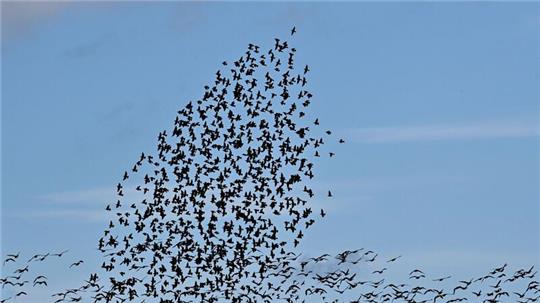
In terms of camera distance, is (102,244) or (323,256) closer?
(323,256)

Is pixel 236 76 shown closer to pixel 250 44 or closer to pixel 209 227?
pixel 250 44

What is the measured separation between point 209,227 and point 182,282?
2.75 m

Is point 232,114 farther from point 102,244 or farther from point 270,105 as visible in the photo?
point 102,244

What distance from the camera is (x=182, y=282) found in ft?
131

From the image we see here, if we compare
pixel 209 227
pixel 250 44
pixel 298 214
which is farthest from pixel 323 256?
pixel 250 44

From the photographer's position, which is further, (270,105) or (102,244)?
(270,105)

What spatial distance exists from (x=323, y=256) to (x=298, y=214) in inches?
177

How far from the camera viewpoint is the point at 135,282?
40.0 metres

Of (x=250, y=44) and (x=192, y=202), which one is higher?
(x=250, y=44)

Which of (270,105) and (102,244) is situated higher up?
(270,105)

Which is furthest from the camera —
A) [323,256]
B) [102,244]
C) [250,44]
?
[250,44]

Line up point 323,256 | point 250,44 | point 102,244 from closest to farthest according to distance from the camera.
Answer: point 323,256, point 102,244, point 250,44

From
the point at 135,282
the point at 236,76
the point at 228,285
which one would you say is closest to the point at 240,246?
the point at 228,285

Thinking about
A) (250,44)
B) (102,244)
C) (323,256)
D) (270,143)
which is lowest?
(323,256)
